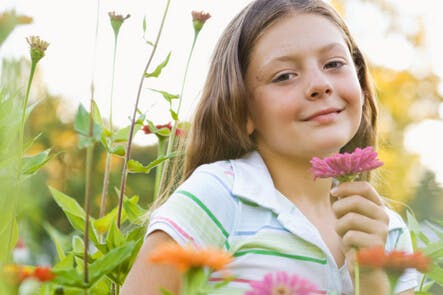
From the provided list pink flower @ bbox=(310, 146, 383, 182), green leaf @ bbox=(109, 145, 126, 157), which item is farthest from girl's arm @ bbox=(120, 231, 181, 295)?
pink flower @ bbox=(310, 146, 383, 182)

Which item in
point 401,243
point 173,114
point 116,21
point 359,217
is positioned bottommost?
point 401,243

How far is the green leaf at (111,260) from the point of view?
57 cm

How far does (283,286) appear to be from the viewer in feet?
1.51

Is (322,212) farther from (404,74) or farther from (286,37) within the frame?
(404,74)

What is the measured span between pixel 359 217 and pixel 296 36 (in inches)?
15.6

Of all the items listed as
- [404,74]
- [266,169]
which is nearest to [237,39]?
[266,169]

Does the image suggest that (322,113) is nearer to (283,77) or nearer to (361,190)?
(283,77)

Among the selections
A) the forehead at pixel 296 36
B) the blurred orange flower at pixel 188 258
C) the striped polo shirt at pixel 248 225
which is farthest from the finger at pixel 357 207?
the blurred orange flower at pixel 188 258

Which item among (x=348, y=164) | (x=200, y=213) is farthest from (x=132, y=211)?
(x=348, y=164)

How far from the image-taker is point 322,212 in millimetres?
1199

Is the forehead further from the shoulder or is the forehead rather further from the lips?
the shoulder

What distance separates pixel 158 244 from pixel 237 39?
19.7 inches

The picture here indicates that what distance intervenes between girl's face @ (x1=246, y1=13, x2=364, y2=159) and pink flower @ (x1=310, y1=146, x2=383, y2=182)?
0.45m

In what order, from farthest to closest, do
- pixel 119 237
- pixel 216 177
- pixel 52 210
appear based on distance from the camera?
pixel 52 210 → pixel 216 177 → pixel 119 237
